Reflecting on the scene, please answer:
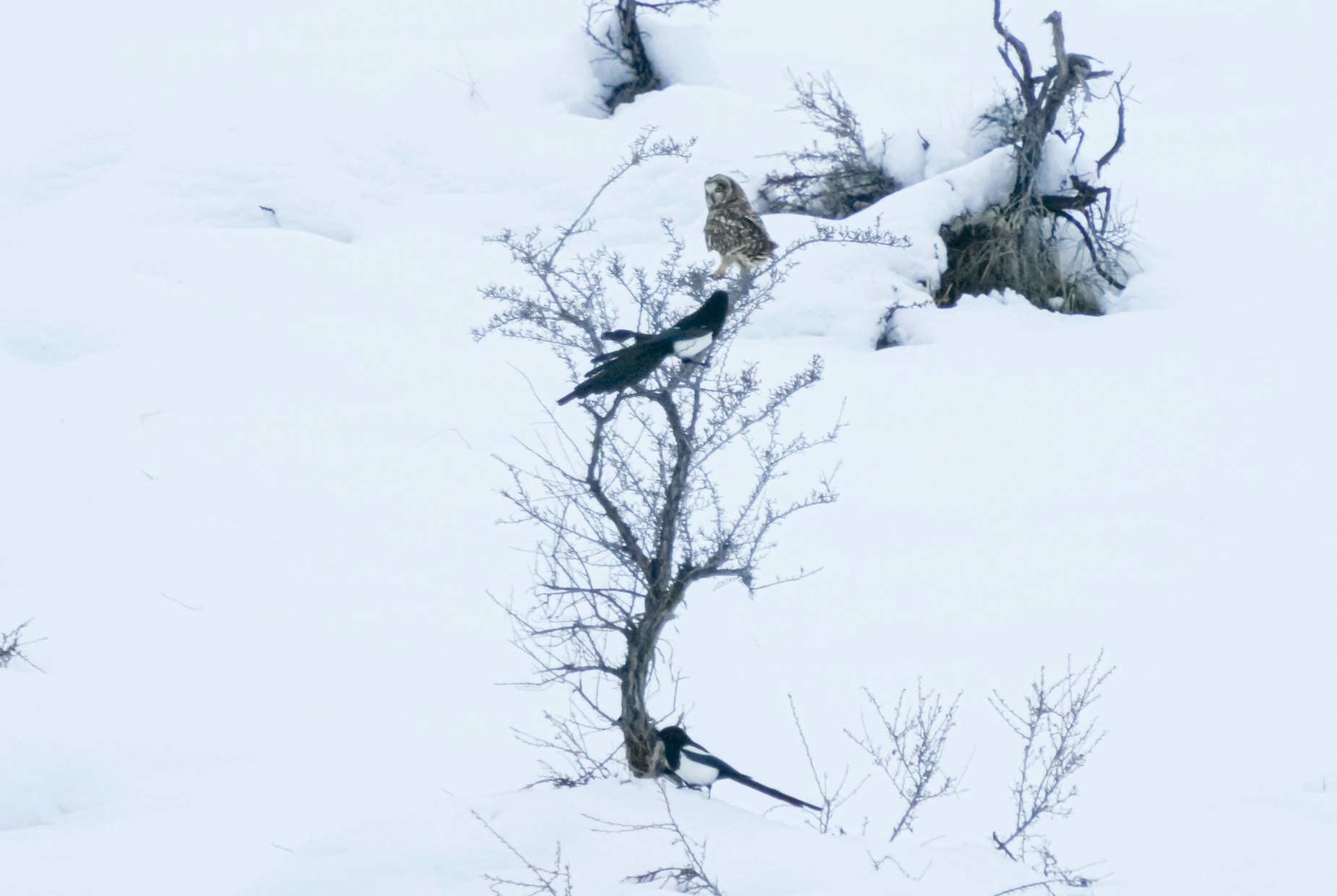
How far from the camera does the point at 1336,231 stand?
8406mm

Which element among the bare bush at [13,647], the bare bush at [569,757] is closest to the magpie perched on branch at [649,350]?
the bare bush at [569,757]

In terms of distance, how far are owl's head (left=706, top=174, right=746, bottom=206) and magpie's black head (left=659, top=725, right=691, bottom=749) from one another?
447 cm

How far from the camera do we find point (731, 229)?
697cm

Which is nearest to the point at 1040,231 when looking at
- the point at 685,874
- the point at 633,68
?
the point at 633,68

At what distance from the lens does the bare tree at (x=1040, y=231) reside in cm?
789

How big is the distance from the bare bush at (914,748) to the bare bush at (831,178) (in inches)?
209

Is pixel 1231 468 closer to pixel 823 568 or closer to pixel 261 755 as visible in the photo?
pixel 823 568

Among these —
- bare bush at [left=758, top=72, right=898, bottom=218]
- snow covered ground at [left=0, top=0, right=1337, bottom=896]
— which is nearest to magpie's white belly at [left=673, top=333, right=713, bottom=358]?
snow covered ground at [left=0, top=0, right=1337, bottom=896]

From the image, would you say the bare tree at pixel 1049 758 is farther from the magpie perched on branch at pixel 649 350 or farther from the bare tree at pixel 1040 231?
the bare tree at pixel 1040 231

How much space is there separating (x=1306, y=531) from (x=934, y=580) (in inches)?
73.0

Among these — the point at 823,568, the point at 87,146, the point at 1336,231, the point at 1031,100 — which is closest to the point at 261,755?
the point at 823,568

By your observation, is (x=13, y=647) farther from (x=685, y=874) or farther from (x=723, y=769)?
(x=685, y=874)

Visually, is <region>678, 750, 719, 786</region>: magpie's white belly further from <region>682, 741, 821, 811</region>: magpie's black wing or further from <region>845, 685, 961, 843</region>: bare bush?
<region>845, 685, 961, 843</region>: bare bush

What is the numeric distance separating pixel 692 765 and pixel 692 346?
50.2 inches
